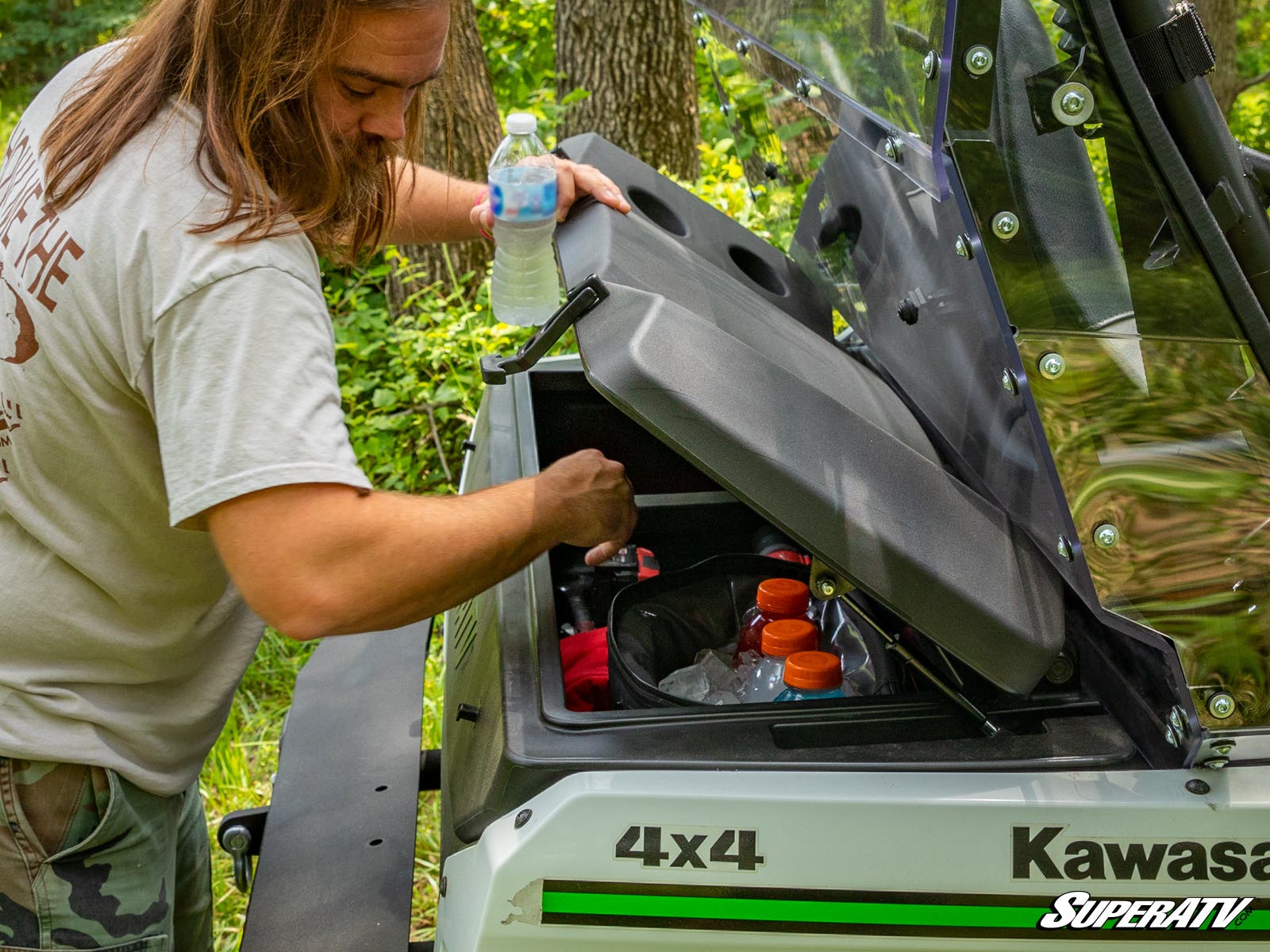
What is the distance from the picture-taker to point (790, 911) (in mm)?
1265

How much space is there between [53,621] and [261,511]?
17.8 inches

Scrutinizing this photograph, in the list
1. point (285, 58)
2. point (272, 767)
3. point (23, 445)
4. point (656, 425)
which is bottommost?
point (272, 767)

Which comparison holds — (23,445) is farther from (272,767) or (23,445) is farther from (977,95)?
(272,767)

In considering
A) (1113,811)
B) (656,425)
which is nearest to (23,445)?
(656,425)

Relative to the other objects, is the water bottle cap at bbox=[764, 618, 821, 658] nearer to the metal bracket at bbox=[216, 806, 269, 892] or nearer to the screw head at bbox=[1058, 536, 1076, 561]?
the screw head at bbox=[1058, 536, 1076, 561]

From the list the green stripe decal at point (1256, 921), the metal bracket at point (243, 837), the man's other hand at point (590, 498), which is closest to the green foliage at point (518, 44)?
the metal bracket at point (243, 837)

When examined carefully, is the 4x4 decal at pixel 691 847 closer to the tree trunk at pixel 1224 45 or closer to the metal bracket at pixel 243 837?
the metal bracket at pixel 243 837

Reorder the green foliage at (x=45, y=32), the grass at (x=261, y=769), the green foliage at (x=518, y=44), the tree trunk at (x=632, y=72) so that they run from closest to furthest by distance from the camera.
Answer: the grass at (x=261, y=769) < the tree trunk at (x=632, y=72) < the green foliage at (x=518, y=44) < the green foliage at (x=45, y=32)

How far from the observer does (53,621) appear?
145 centimetres

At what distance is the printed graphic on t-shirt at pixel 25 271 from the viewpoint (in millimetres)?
1307

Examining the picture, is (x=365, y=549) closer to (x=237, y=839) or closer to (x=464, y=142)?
(x=237, y=839)

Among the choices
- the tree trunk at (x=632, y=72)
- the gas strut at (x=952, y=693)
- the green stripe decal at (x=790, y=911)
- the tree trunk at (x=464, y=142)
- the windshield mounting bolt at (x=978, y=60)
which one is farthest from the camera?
the tree trunk at (x=632, y=72)

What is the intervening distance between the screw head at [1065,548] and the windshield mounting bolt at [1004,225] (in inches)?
13.1

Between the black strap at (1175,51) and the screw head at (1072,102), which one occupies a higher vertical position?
the black strap at (1175,51)
